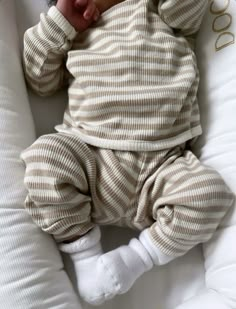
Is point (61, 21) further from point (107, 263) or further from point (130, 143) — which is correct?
point (107, 263)

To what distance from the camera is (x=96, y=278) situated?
0.93m

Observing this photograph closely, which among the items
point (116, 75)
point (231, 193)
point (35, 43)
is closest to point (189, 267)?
point (231, 193)

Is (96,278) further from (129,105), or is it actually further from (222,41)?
(222,41)

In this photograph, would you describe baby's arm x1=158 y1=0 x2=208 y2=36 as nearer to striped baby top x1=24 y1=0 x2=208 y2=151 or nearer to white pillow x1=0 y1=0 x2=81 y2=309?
striped baby top x1=24 y1=0 x2=208 y2=151

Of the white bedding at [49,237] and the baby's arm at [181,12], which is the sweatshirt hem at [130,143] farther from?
A: the baby's arm at [181,12]

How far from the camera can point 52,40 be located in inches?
41.4

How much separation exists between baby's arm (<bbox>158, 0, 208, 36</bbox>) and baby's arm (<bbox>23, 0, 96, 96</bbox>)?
0.48 feet

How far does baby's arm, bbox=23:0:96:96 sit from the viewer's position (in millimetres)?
1044

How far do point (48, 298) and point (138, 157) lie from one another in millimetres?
311

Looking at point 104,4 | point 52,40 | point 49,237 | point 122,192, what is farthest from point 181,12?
point 49,237

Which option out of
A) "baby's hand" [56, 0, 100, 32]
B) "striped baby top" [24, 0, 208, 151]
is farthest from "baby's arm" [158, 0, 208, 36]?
"baby's hand" [56, 0, 100, 32]

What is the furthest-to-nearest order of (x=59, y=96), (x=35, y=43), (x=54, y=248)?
1. (x=59, y=96)
2. (x=35, y=43)
3. (x=54, y=248)

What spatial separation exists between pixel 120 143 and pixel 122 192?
94 mm

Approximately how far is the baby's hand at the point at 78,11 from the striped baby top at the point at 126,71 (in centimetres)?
1
